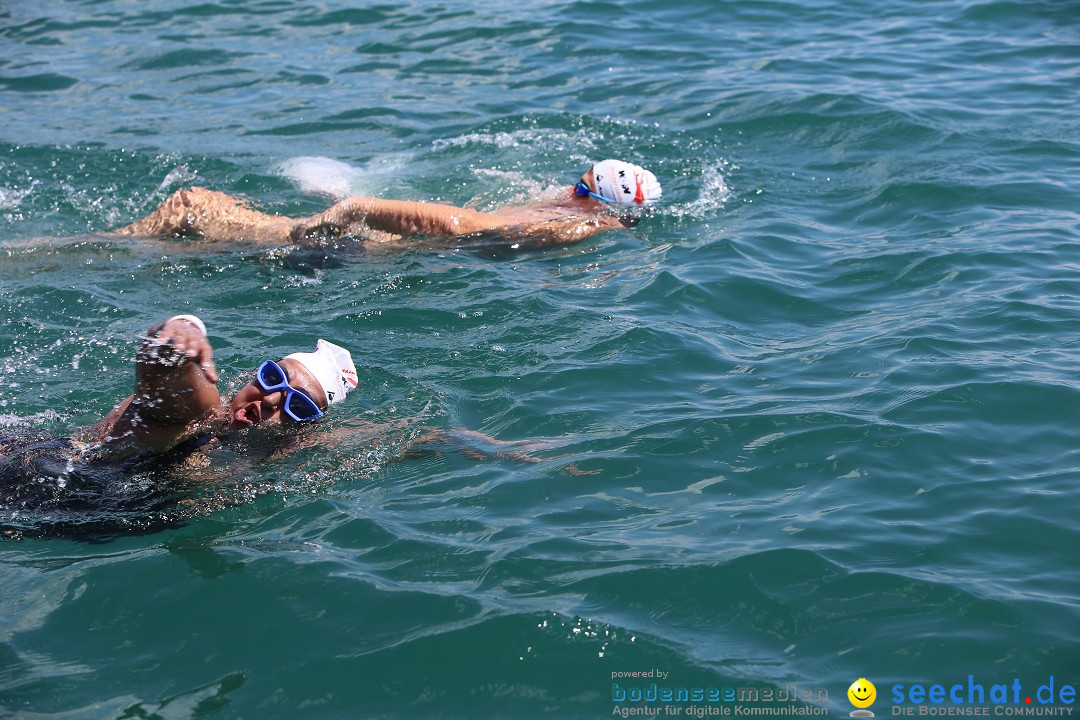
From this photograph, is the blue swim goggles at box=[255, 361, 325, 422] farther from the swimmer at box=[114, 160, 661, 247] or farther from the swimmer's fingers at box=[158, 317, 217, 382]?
the swimmer at box=[114, 160, 661, 247]

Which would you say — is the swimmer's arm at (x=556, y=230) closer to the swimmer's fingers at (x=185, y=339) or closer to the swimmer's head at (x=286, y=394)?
the swimmer's head at (x=286, y=394)

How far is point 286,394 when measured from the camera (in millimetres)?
5270

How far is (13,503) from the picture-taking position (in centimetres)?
507

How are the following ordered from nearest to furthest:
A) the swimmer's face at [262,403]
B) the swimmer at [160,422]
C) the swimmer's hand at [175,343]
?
the swimmer's hand at [175,343] < the swimmer at [160,422] < the swimmer's face at [262,403]

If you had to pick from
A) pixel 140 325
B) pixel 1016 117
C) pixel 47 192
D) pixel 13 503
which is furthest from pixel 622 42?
pixel 13 503

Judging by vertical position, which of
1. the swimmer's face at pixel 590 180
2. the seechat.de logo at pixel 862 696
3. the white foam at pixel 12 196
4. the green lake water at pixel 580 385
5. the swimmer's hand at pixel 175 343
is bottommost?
the seechat.de logo at pixel 862 696

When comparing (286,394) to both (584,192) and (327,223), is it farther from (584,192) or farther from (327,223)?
(584,192)

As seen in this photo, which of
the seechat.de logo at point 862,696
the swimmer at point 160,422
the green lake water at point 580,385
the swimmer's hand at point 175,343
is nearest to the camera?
the seechat.de logo at point 862,696

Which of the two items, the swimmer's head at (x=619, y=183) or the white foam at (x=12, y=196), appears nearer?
the white foam at (x=12, y=196)

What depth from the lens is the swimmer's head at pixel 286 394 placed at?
17.3 feet

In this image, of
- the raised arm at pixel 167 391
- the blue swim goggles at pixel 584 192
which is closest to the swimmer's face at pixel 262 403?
the raised arm at pixel 167 391

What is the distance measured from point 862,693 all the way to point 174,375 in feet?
10.3

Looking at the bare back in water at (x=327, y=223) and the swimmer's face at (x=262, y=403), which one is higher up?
the bare back in water at (x=327, y=223)

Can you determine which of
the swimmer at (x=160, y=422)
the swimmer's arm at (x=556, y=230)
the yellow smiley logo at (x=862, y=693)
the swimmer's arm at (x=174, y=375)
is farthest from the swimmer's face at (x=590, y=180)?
the yellow smiley logo at (x=862, y=693)
